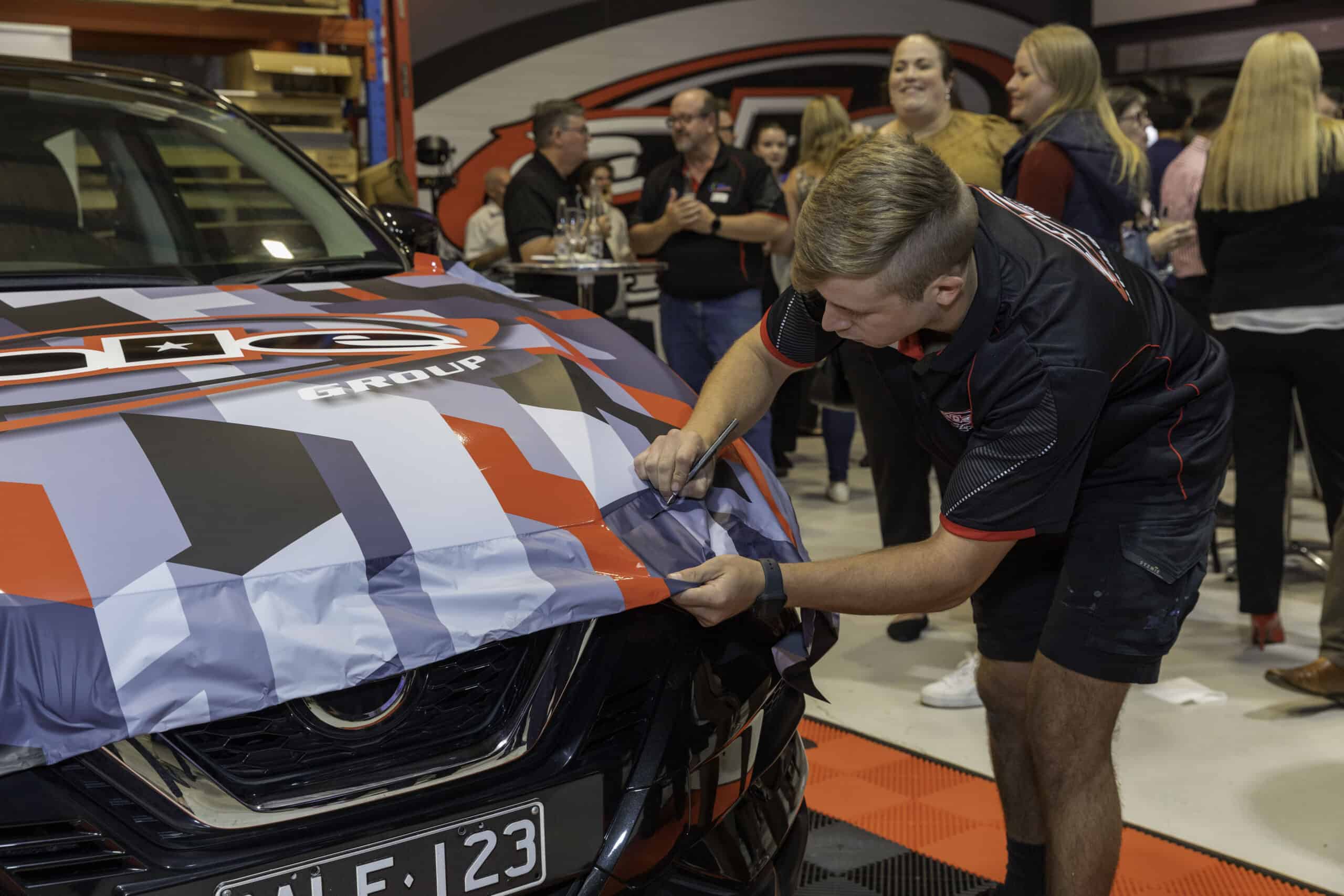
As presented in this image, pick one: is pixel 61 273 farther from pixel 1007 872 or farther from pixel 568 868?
pixel 1007 872

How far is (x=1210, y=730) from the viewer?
9.96 feet

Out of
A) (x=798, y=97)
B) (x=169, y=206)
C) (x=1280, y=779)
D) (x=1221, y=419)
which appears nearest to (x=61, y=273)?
(x=169, y=206)

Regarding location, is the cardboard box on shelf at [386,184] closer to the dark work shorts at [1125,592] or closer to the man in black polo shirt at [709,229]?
the man in black polo shirt at [709,229]

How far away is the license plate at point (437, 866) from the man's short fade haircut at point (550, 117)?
3.65 metres

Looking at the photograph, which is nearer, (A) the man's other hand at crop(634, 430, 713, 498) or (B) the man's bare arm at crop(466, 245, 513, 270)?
(A) the man's other hand at crop(634, 430, 713, 498)

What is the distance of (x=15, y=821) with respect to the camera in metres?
1.11

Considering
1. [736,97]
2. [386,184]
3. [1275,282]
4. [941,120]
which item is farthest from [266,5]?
[736,97]

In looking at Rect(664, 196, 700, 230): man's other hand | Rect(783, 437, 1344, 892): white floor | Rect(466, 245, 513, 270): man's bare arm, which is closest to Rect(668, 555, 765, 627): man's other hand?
Rect(783, 437, 1344, 892): white floor

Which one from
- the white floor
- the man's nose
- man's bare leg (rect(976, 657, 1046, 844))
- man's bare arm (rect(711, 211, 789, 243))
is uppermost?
man's bare arm (rect(711, 211, 789, 243))

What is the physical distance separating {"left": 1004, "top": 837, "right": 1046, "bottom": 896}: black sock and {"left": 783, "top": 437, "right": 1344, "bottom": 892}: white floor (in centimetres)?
59

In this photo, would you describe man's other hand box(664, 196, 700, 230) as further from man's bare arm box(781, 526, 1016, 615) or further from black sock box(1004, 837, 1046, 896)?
man's bare arm box(781, 526, 1016, 615)

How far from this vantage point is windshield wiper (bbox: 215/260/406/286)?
2098 mm

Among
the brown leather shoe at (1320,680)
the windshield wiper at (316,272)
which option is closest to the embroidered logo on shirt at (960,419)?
the windshield wiper at (316,272)

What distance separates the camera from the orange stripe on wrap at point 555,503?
1.42 m
